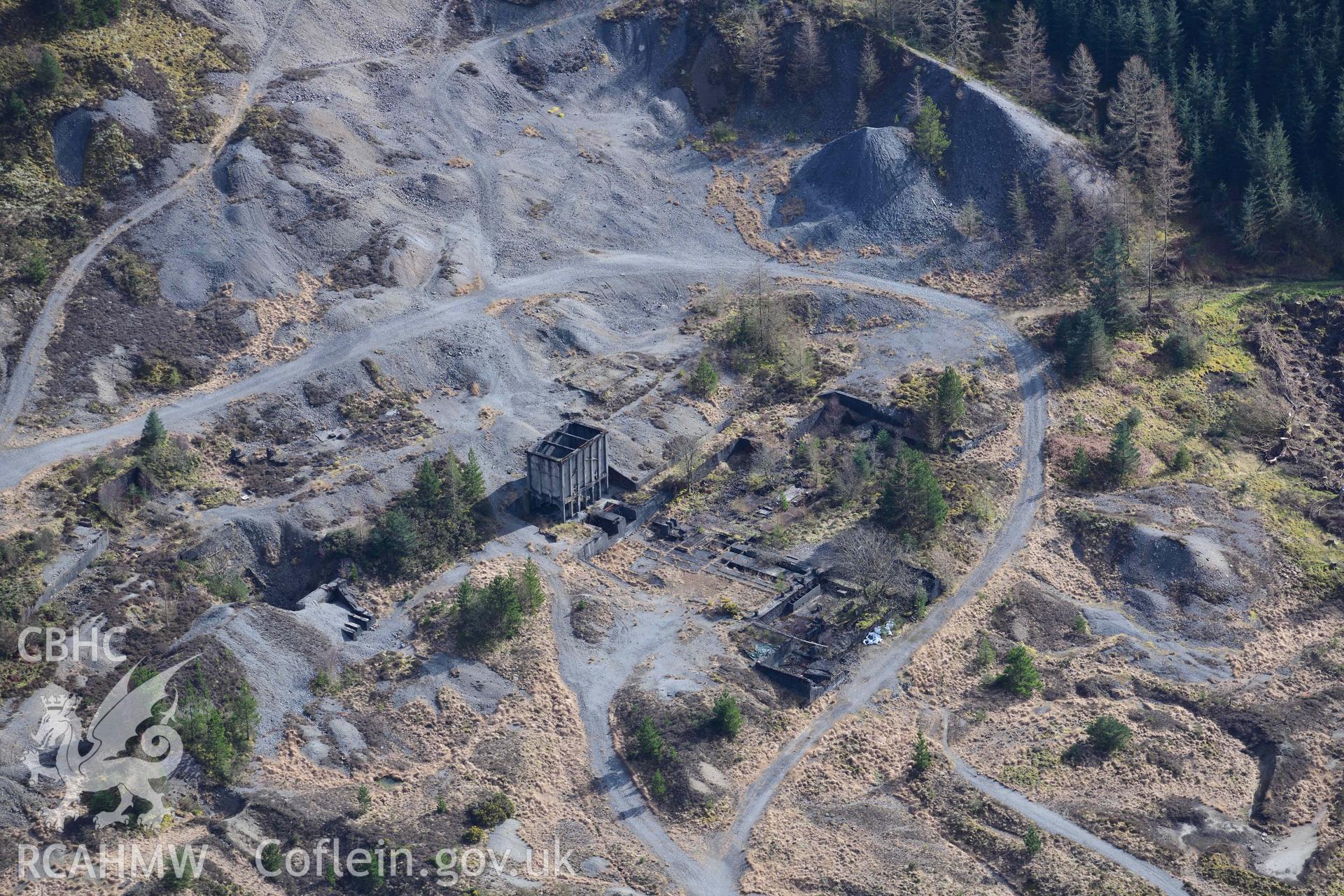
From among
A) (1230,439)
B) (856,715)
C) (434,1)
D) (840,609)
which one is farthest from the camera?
(434,1)

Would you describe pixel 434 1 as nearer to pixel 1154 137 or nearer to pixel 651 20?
pixel 651 20

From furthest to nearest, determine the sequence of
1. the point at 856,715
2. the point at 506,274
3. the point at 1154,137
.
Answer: the point at 1154,137 < the point at 506,274 < the point at 856,715

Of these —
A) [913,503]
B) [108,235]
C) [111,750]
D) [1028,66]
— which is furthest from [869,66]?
[111,750]

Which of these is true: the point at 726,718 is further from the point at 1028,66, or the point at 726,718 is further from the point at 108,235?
the point at 1028,66

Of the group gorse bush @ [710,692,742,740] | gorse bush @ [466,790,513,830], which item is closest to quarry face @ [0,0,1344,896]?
gorse bush @ [466,790,513,830]

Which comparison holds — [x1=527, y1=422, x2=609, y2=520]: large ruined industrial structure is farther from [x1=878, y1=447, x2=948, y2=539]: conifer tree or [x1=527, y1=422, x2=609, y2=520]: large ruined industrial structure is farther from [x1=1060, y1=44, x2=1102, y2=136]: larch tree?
[x1=1060, y1=44, x2=1102, y2=136]: larch tree

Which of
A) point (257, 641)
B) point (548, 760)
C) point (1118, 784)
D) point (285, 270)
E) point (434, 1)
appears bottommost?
point (1118, 784)

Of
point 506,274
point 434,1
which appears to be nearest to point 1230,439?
point 506,274

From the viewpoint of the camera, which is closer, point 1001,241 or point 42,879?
point 42,879
